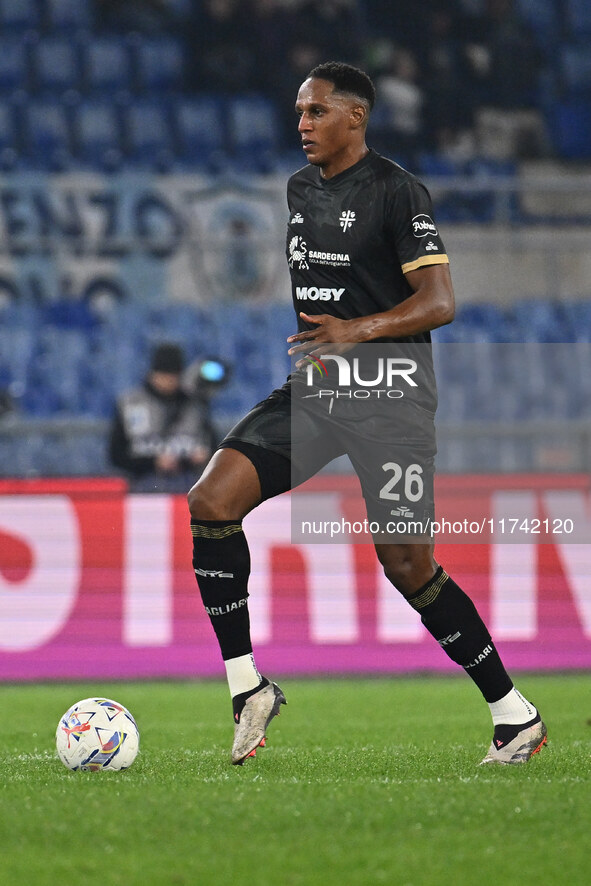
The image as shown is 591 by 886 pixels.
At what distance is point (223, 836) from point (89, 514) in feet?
18.5

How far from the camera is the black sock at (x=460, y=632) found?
4445 mm

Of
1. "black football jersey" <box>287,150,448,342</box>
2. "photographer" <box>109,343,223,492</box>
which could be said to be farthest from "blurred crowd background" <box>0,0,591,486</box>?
"black football jersey" <box>287,150,448,342</box>

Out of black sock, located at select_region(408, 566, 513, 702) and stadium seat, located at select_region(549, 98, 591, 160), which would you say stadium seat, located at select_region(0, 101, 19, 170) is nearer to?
stadium seat, located at select_region(549, 98, 591, 160)

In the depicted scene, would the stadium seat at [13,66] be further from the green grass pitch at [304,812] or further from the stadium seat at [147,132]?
the green grass pitch at [304,812]

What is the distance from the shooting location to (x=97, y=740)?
4258mm

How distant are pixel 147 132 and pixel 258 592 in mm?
7817

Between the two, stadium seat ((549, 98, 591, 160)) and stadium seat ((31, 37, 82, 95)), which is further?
stadium seat ((549, 98, 591, 160))

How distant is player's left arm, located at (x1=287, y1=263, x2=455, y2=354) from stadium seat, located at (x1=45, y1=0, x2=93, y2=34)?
12.3m

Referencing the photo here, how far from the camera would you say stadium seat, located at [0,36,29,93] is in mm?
14953

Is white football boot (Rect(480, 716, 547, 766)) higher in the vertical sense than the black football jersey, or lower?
lower

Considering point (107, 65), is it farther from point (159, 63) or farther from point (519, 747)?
point (519, 747)

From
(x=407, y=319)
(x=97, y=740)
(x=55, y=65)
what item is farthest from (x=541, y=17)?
(x=97, y=740)

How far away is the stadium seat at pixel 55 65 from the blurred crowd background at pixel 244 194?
0.03m

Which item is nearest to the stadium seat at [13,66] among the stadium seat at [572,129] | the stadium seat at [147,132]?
the stadium seat at [147,132]
